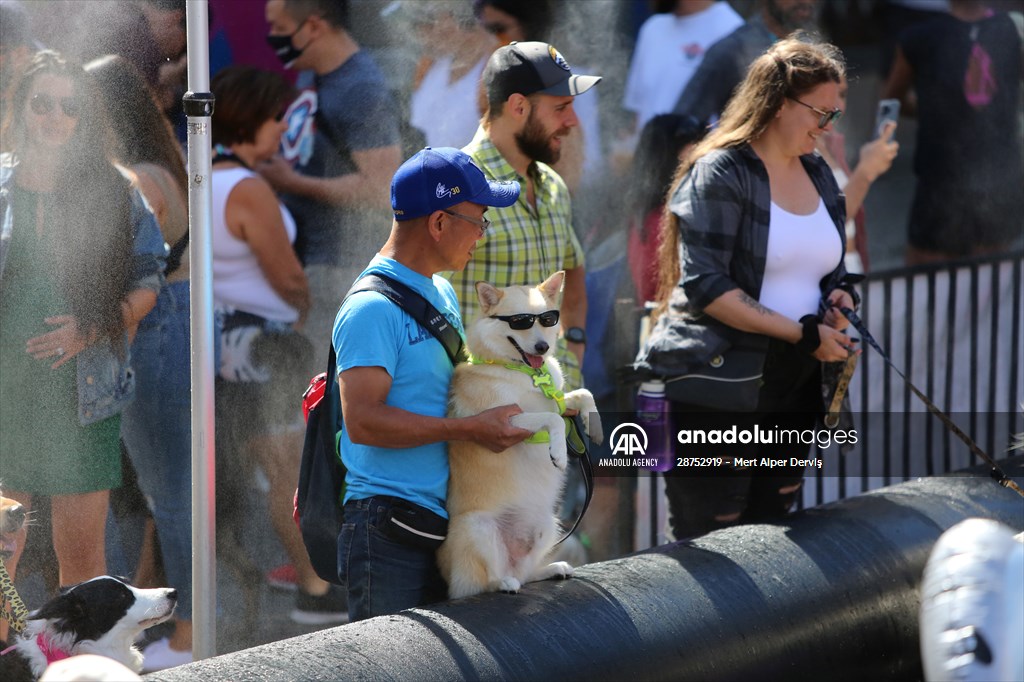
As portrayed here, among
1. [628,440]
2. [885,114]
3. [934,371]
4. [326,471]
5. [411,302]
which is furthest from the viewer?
[934,371]

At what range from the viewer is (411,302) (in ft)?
9.85

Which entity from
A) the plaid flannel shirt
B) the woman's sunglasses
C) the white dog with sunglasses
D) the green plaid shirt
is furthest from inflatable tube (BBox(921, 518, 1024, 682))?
the woman's sunglasses

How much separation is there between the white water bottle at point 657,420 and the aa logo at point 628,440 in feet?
0.34

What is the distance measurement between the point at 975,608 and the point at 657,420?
2.65m

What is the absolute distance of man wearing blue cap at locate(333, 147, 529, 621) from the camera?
114 inches

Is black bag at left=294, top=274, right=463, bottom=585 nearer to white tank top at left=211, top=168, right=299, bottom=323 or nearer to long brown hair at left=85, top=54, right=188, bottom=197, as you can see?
long brown hair at left=85, top=54, right=188, bottom=197

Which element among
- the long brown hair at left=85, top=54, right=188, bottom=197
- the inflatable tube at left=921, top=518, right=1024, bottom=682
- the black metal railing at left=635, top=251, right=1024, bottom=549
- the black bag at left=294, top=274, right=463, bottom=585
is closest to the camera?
the inflatable tube at left=921, top=518, right=1024, bottom=682

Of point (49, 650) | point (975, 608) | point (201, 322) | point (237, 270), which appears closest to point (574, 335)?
point (237, 270)

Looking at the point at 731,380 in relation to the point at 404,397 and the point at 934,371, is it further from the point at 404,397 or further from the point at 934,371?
the point at 934,371

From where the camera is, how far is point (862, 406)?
6719 mm

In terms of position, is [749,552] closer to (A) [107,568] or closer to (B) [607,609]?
(B) [607,609]

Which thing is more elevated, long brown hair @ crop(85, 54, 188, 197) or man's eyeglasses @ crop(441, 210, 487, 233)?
long brown hair @ crop(85, 54, 188, 197)

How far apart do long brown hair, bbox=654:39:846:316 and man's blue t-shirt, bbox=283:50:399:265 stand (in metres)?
1.18

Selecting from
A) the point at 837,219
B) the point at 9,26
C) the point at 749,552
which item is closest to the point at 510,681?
the point at 749,552
